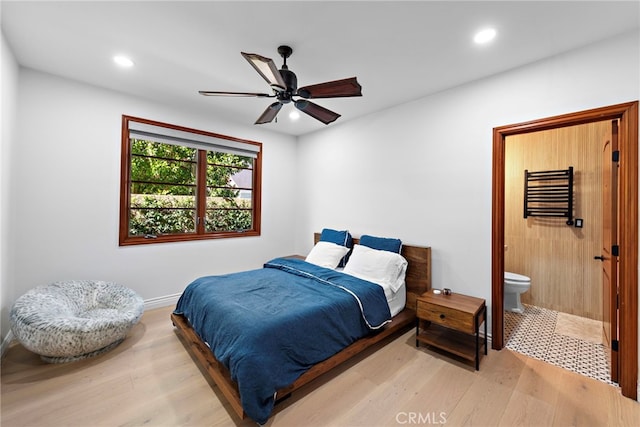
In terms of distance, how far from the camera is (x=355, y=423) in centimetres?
173

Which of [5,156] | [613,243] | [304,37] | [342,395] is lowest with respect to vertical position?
[342,395]

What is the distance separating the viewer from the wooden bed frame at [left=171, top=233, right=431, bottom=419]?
1.86m

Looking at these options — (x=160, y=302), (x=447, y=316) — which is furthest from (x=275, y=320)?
(x=160, y=302)

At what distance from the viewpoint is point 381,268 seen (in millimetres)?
3033

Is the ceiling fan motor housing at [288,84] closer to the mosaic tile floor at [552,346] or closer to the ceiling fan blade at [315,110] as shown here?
the ceiling fan blade at [315,110]

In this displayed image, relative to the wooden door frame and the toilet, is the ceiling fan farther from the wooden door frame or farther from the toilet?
the toilet

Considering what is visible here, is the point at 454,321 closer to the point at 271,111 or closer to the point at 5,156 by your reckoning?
the point at 271,111

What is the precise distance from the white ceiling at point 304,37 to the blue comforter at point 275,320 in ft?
7.02

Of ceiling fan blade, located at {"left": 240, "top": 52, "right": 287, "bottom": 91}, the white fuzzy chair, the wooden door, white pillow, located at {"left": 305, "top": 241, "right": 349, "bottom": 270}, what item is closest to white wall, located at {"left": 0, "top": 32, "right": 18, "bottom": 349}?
the white fuzzy chair

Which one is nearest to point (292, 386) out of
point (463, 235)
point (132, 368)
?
point (132, 368)

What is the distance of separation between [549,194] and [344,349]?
3.43 m

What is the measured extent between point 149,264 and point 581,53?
492 centimetres

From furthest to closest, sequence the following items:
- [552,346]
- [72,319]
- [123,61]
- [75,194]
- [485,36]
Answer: [75,194] < [552,346] < [123,61] < [72,319] < [485,36]

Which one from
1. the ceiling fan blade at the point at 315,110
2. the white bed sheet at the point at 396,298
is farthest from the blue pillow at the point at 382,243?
the ceiling fan blade at the point at 315,110
